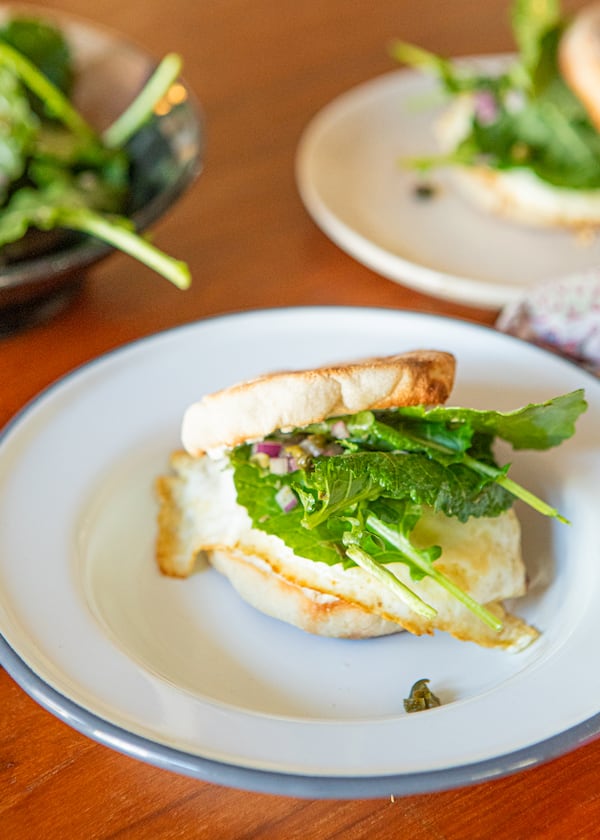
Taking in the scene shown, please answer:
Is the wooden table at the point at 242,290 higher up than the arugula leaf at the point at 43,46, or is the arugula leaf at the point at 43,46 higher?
the arugula leaf at the point at 43,46

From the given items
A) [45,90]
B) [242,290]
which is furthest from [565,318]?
[45,90]

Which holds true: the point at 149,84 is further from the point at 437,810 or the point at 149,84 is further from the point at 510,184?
the point at 437,810

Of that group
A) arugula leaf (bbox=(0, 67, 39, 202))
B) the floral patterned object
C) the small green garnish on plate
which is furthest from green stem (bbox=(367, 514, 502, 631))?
arugula leaf (bbox=(0, 67, 39, 202))

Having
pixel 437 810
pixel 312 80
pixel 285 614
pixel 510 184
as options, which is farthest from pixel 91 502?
pixel 312 80

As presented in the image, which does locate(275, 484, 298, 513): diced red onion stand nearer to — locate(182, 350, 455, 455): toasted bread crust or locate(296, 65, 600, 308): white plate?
locate(182, 350, 455, 455): toasted bread crust

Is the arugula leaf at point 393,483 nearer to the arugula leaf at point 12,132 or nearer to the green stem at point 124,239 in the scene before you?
the green stem at point 124,239

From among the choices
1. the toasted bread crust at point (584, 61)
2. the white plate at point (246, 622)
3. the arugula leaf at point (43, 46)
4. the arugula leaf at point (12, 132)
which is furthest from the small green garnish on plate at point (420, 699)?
the arugula leaf at point (43, 46)
